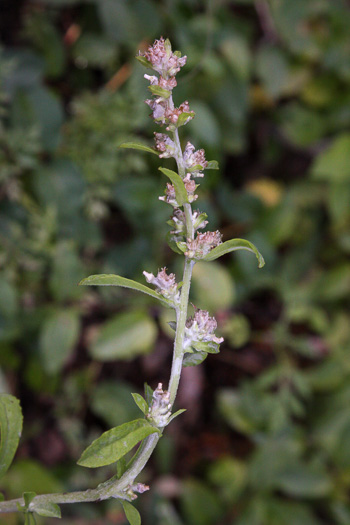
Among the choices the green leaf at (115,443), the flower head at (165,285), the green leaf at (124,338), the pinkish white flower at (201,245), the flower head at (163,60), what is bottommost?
the green leaf at (115,443)

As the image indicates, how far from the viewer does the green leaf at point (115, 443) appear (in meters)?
0.61

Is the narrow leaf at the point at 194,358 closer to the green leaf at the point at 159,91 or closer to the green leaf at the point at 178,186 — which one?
the green leaf at the point at 178,186

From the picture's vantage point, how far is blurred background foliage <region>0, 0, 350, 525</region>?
67.9 inches

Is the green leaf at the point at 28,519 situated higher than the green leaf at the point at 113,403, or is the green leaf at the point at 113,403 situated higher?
the green leaf at the point at 113,403

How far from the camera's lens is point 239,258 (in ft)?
6.64

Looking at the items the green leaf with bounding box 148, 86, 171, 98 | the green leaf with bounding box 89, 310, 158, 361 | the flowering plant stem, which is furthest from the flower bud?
the green leaf with bounding box 89, 310, 158, 361

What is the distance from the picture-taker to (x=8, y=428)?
752 mm

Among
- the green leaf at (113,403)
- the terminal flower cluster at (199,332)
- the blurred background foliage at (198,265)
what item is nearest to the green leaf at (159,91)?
the terminal flower cluster at (199,332)

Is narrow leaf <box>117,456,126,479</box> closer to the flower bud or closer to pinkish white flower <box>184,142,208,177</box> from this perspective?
the flower bud

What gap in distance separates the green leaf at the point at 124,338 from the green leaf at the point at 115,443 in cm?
116

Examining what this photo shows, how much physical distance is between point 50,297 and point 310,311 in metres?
1.01

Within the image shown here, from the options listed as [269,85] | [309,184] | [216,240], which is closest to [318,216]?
[309,184]

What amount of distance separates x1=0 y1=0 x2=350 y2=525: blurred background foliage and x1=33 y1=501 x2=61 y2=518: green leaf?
3.09 feet

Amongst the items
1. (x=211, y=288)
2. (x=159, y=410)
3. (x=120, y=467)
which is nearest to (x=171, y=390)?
(x=159, y=410)
